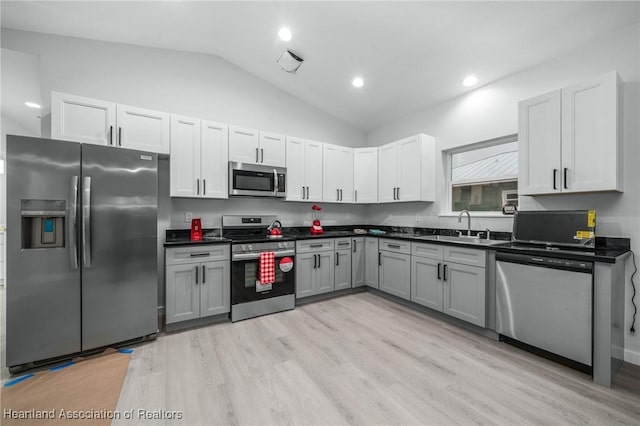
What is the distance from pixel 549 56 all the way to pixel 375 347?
3501 mm

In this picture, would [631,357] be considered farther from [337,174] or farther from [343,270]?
[337,174]

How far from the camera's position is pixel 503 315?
8.12ft

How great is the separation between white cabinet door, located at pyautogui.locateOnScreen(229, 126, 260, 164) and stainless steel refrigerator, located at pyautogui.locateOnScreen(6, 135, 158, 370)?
998 millimetres

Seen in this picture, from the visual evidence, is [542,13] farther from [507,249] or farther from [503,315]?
[503,315]

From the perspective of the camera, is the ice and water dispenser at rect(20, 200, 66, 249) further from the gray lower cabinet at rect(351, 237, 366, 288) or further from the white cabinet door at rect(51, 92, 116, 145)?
the gray lower cabinet at rect(351, 237, 366, 288)

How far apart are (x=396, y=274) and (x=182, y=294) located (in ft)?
8.92

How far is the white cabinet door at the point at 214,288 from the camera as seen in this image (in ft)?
9.45

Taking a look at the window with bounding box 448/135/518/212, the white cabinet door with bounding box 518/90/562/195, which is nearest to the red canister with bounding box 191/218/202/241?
the window with bounding box 448/135/518/212

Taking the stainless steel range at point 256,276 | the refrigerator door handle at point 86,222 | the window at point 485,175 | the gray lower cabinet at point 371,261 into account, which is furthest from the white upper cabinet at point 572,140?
the refrigerator door handle at point 86,222

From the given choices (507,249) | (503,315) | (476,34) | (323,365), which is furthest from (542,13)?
(323,365)

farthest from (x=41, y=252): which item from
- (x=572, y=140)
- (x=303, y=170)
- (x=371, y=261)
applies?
(x=572, y=140)

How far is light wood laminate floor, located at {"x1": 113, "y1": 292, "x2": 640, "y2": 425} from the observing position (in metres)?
1.60

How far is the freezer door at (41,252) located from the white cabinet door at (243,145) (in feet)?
5.04

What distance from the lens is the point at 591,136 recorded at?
2.22 m
